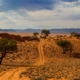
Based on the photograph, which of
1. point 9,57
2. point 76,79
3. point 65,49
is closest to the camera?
point 76,79

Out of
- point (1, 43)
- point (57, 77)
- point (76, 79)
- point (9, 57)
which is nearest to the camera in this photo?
point (76, 79)

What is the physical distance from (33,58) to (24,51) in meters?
5.56

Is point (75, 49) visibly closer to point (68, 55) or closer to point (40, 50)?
point (68, 55)

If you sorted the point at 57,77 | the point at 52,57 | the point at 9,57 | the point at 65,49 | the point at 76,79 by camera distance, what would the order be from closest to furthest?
Result: 1. the point at 76,79
2. the point at 57,77
3. the point at 9,57
4. the point at 52,57
5. the point at 65,49

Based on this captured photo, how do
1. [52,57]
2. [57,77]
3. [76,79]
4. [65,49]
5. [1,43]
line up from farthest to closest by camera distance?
[65,49]
[52,57]
[1,43]
[57,77]
[76,79]

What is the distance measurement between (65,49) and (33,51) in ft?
27.4

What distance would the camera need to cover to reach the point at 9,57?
44344 mm

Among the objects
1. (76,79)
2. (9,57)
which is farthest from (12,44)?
(76,79)

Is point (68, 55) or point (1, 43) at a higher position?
point (1, 43)

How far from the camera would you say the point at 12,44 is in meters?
36.2

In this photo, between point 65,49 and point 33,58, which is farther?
point 65,49

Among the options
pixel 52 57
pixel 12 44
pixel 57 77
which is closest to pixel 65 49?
pixel 52 57

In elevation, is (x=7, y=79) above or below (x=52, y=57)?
above

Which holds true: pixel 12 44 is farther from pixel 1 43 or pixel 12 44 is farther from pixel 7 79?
pixel 7 79
